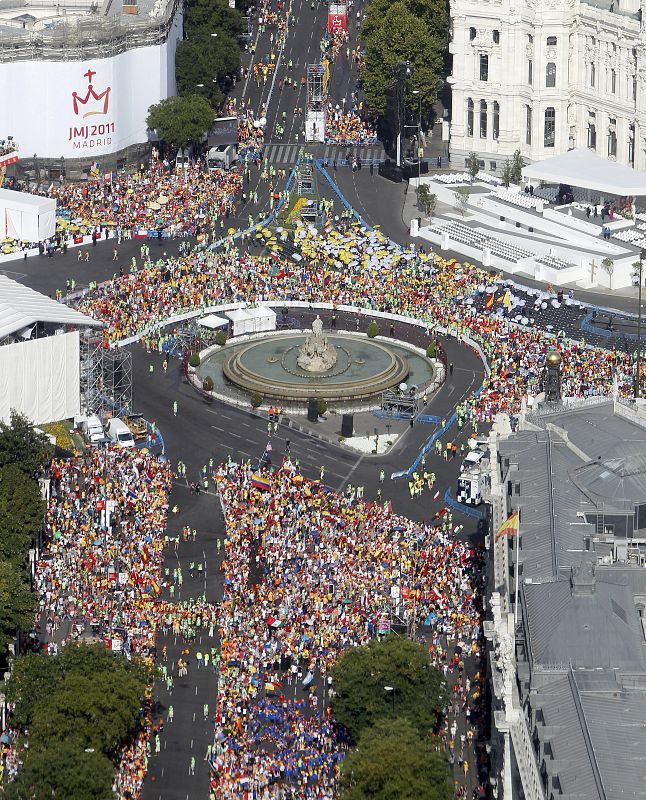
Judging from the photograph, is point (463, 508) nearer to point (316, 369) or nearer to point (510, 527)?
point (510, 527)

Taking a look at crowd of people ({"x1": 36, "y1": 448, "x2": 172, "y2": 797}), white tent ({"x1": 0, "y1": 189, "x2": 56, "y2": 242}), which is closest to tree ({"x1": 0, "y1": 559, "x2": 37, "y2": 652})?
crowd of people ({"x1": 36, "y1": 448, "x2": 172, "y2": 797})

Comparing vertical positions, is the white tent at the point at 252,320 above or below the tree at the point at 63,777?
above

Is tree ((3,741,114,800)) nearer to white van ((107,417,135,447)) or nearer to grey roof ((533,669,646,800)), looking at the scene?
grey roof ((533,669,646,800))

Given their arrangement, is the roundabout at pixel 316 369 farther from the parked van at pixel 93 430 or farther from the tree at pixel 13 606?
the tree at pixel 13 606

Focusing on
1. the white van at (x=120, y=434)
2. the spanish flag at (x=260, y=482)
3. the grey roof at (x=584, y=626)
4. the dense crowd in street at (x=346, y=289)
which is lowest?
the spanish flag at (x=260, y=482)

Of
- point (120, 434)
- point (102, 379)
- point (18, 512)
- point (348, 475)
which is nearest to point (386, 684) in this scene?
point (18, 512)

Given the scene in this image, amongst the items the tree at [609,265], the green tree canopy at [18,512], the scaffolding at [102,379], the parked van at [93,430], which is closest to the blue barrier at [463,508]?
the parked van at [93,430]
